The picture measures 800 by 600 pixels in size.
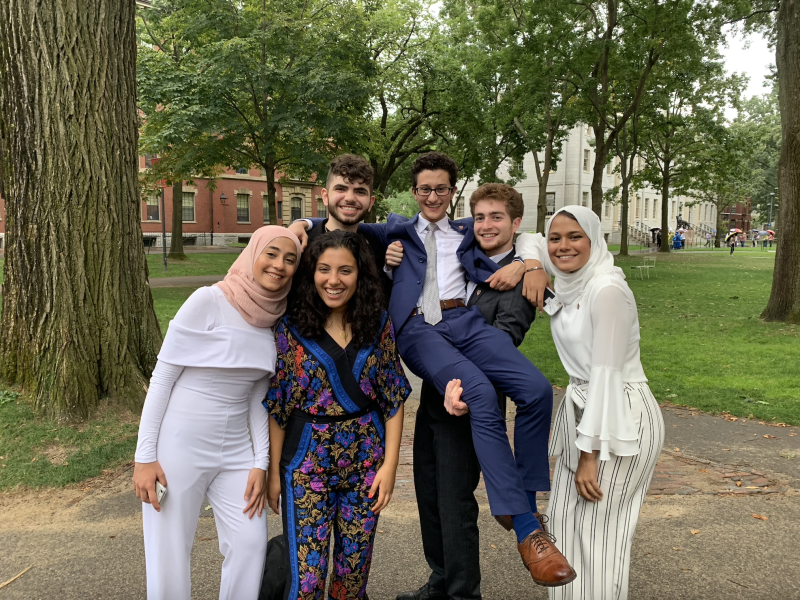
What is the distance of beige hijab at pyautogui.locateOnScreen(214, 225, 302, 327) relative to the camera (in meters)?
2.76

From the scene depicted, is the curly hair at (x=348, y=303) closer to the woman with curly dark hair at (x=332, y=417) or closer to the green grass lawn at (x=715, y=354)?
the woman with curly dark hair at (x=332, y=417)

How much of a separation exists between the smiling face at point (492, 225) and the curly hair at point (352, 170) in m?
0.63

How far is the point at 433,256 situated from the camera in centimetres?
332

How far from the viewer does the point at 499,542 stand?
407 centimetres

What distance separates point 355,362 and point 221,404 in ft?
2.09

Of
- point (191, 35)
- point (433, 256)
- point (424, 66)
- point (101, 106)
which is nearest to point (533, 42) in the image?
point (424, 66)

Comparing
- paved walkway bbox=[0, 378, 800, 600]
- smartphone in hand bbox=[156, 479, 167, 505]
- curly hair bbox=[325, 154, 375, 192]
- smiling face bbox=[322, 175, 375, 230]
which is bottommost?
paved walkway bbox=[0, 378, 800, 600]

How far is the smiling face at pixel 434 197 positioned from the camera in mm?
3354

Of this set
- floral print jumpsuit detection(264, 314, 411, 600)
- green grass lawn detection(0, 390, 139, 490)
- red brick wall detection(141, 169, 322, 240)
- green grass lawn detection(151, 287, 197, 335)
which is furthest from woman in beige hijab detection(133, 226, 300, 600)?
red brick wall detection(141, 169, 322, 240)

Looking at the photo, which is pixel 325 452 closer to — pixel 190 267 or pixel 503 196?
pixel 503 196

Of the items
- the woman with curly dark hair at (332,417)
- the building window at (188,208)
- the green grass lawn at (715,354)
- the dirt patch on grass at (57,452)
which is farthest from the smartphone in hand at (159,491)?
the building window at (188,208)

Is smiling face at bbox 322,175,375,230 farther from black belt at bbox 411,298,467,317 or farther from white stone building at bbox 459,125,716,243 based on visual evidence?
white stone building at bbox 459,125,716,243

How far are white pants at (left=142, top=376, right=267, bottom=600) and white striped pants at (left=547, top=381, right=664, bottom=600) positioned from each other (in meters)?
1.47

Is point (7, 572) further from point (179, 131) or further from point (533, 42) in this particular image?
point (533, 42)
